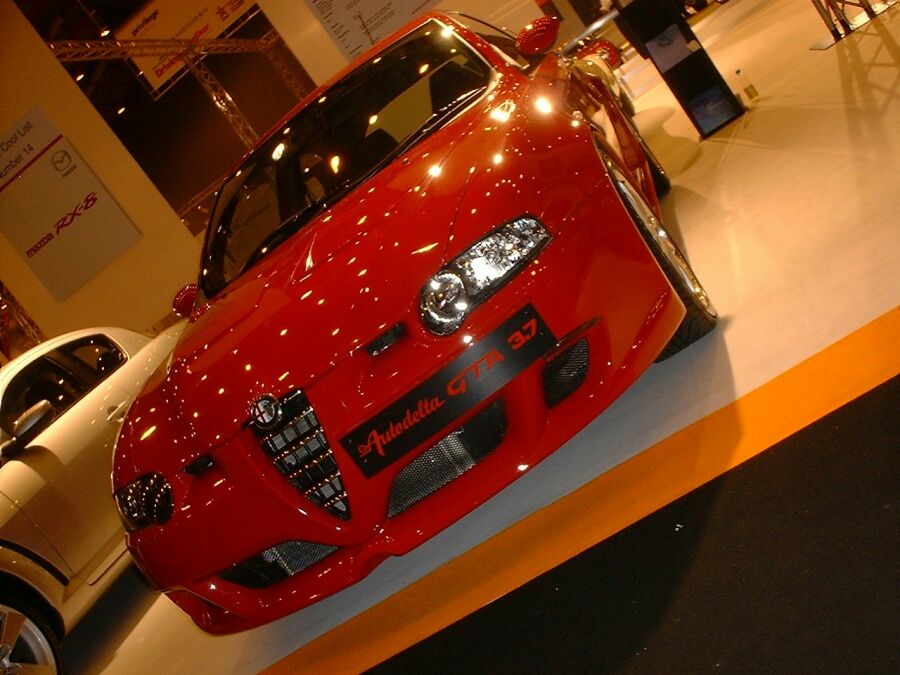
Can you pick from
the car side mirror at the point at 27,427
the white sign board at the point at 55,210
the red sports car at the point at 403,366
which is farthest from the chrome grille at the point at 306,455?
the white sign board at the point at 55,210

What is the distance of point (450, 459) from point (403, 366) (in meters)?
0.30

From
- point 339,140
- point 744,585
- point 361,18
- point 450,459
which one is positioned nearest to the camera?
point 744,585

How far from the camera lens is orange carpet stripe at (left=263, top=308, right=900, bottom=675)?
2.26m

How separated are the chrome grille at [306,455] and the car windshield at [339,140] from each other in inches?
39.0

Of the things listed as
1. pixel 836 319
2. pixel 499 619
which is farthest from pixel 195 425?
pixel 836 319

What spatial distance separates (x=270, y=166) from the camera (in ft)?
11.4

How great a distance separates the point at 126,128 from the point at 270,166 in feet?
28.7

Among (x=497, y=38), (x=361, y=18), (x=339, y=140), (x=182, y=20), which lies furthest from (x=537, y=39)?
(x=182, y=20)

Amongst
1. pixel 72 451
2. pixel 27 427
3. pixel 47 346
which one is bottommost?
pixel 72 451

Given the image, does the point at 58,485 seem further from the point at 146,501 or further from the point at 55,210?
the point at 55,210

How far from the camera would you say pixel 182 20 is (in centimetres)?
985

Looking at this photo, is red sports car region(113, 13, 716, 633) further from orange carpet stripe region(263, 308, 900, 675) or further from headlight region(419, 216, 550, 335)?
orange carpet stripe region(263, 308, 900, 675)

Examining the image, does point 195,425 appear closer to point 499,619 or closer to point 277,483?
point 277,483

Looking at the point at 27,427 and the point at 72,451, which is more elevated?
the point at 27,427
